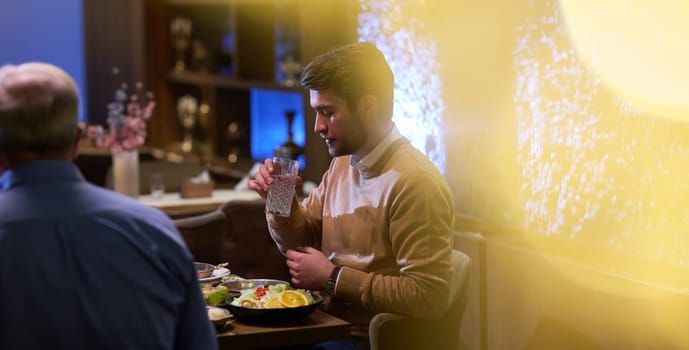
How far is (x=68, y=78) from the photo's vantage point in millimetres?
1450

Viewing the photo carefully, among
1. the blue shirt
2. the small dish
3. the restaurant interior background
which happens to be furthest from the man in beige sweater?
the blue shirt

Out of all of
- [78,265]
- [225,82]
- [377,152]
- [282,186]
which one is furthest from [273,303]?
[225,82]

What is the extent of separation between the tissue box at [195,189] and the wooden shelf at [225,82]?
872mm

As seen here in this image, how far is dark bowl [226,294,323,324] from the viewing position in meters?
2.03

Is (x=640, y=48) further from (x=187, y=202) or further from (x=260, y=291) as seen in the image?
(x=187, y=202)

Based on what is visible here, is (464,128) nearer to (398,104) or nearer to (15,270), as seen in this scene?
(398,104)

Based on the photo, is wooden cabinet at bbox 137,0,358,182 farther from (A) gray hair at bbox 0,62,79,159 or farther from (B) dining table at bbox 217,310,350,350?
(A) gray hair at bbox 0,62,79,159

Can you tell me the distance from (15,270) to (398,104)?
7.79 ft

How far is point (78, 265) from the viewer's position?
1.40 m

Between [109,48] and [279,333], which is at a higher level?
[109,48]

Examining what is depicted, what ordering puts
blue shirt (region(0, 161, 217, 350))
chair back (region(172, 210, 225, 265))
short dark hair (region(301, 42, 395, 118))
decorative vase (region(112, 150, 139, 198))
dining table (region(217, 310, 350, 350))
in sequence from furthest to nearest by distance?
decorative vase (region(112, 150, 139, 198)) < chair back (region(172, 210, 225, 265)) < short dark hair (region(301, 42, 395, 118)) < dining table (region(217, 310, 350, 350)) < blue shirt (region(0, 161, 217, 350))

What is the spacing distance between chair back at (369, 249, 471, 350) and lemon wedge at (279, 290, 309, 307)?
19 centimetres

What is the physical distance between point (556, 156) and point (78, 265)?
1650 mm

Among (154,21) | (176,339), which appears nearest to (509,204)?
(176,339)
